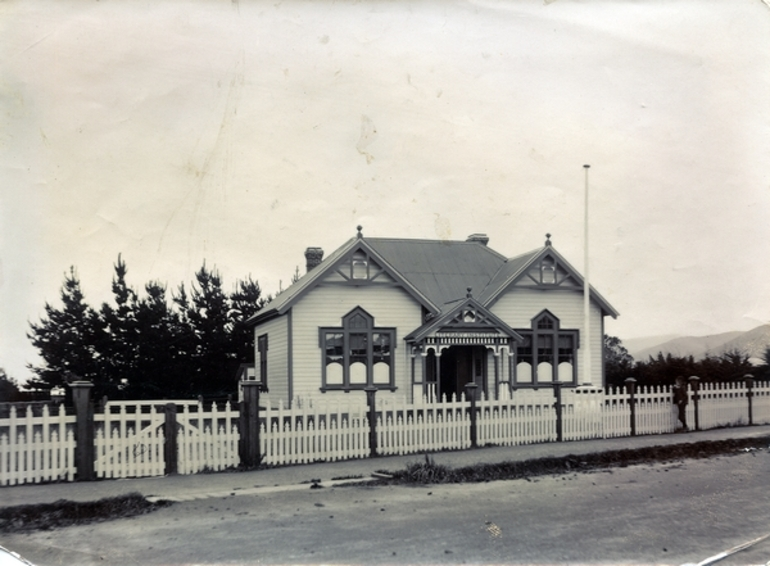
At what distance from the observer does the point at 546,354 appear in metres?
25.2

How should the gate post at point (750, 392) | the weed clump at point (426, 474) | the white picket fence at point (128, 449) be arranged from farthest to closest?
1. the gate post at point (750, 392)
2. the white picket fence at point (128, 449)
3. the weed clump at point (426, 474)

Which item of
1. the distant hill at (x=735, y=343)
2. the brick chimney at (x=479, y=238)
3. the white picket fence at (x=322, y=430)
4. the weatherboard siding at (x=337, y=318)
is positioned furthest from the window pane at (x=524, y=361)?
the brick chimney at (x=479, y=238)

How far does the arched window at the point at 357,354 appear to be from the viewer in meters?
22.9

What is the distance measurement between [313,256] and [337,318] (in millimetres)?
7117

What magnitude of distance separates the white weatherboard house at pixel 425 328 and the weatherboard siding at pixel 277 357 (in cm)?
3

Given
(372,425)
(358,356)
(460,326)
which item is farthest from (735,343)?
(372,425)

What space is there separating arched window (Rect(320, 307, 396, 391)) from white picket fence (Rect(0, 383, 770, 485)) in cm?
160

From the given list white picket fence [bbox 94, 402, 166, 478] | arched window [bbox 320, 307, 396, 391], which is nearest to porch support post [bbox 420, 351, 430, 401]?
arched window [bbox 320, 307, 396, 391]

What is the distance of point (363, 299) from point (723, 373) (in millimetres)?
12991

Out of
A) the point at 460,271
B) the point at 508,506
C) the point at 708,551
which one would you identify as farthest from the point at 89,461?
the point at 460,271

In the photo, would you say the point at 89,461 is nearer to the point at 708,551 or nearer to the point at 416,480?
the point at 416,480

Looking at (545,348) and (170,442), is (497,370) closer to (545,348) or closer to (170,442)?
(545,348)

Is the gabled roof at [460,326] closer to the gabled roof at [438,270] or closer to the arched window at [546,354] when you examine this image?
the gabled roof at [438,270]

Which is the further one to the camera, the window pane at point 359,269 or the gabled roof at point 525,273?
the gabled roof at point 525,273
